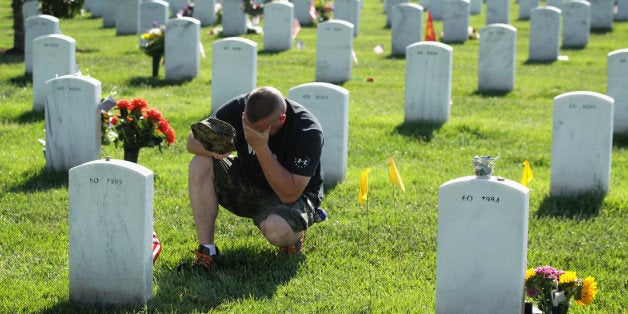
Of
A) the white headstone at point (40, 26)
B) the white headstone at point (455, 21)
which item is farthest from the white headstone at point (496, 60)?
the white headstone at point (40, 26)

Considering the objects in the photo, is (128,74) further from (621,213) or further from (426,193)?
(621,213)

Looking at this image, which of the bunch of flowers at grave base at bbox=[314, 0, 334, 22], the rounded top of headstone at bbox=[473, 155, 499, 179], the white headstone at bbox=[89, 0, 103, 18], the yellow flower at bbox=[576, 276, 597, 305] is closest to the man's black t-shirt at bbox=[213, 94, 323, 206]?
the rounded top of headstone at bbox=[473, 155, 499, 179]

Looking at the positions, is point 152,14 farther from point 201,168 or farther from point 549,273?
point 549,273

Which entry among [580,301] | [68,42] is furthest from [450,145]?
[580,301]

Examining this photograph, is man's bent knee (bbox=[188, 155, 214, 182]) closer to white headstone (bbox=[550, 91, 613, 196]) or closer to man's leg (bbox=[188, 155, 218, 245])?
man's leg (bbox=[188, 155, 218, 245])

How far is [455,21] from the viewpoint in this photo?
2056 centimetres

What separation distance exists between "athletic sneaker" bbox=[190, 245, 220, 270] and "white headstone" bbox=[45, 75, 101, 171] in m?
2.99

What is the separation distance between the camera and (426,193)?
29.2 feet

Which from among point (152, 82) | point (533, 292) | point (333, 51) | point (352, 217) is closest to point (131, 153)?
point (352, 217)

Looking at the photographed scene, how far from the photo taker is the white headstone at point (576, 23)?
1980 cm

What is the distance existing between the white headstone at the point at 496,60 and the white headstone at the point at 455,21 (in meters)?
5.98

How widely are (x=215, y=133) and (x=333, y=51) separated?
9264 millimetres

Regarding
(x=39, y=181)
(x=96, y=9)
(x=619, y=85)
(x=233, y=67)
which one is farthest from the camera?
(x=96, y=9)

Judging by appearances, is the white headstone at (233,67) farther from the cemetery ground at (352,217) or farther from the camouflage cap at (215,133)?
the camouflage cap at (215,133)
